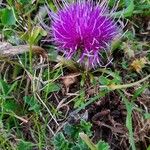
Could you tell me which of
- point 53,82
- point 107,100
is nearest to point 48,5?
point 53,82

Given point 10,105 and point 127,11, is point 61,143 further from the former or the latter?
point 127,11

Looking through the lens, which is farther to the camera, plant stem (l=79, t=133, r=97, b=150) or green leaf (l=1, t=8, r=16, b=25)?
green leaf (l=1, t=8, r=16, b=25)

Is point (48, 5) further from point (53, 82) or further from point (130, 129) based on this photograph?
point (130, 129)

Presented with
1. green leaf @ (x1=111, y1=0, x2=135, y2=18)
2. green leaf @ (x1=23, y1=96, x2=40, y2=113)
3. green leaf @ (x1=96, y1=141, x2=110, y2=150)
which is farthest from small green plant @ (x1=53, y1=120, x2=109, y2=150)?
green leaf @ (x1=111, y1=0, x2=135, y2=18)

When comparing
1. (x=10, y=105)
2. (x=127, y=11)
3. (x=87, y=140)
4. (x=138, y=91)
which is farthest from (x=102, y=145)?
(x=127, y=11)

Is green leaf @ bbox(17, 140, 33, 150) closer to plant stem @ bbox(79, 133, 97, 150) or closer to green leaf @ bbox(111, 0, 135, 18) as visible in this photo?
plant stem @ bbox(79, 133, 97, 150)
